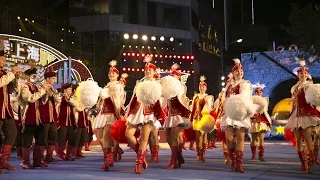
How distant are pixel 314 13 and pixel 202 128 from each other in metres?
18.4

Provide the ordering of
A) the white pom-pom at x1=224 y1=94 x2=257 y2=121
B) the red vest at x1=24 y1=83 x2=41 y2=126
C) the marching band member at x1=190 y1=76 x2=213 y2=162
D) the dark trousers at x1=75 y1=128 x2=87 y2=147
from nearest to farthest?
1. the white pom-pom at x1=224 y1=94 x2=257 y2=121
2. the red vest at x1=24 y1=83 x2=41 y2=126
3. the marching band member at x1=190 y1=76 x2=213 y2=162
4. the dark trousers at x1=75 y1=128 x2=87 y2=147

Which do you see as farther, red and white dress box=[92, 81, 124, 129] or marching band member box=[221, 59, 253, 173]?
red and white dress box=[92, 81, 124, 129]

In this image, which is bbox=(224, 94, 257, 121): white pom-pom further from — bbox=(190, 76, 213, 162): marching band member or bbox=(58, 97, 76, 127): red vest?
bbox=(58, 97, 76, 127): red vest

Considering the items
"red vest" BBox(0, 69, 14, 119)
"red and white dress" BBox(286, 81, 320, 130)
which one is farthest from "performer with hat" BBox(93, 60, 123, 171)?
"red and white dress" BBox(286, 81, 320, 130)

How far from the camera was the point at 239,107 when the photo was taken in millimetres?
7637

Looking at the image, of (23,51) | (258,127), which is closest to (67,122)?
(258,127)

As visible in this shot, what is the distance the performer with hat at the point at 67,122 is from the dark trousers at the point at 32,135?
75.8 inches

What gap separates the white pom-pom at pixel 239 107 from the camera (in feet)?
25.1

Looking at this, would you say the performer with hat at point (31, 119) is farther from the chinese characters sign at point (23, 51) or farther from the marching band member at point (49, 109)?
the chinese characters sign at point (23, 51)

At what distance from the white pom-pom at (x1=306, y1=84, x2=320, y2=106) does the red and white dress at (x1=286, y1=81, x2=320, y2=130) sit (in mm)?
190

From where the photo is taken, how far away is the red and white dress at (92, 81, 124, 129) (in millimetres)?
8281

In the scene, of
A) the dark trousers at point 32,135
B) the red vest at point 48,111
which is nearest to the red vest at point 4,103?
the dark trousers at point 32,135

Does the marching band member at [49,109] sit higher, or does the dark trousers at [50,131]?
the marching band member at [49,109]

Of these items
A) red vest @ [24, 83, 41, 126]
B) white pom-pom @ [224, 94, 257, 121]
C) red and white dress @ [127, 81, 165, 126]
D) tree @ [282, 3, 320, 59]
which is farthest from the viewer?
tree @ [282, 3, 320, 59]
